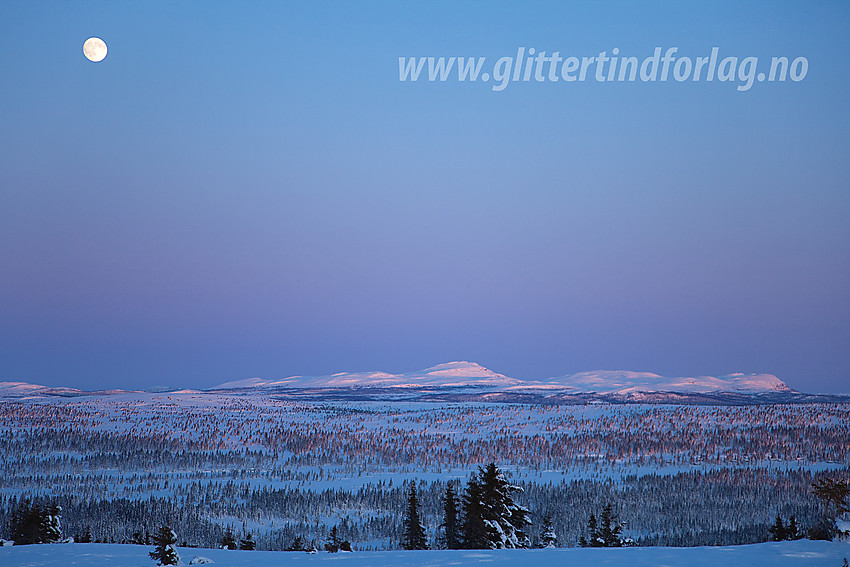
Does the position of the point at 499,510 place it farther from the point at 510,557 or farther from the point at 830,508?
the point at 830,508

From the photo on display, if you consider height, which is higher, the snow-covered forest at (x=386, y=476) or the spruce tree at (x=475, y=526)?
the spruce tree at (x=475, y=526)

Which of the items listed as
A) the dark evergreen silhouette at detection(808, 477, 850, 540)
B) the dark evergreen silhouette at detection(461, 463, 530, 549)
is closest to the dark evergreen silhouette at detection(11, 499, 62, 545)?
the dark evergreen silhouette at detection(461, 463, 530, 549)

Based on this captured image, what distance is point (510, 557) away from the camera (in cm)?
2022

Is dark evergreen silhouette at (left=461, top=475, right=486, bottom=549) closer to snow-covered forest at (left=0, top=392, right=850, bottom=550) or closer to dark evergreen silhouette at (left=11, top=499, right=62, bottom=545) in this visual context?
snow-covered forest at (left=0, top=392, right=850, bottom=550)

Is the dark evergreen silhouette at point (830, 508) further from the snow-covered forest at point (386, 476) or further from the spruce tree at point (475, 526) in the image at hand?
the snow-covered forest at point (386, 476)

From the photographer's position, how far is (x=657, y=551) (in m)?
20.6

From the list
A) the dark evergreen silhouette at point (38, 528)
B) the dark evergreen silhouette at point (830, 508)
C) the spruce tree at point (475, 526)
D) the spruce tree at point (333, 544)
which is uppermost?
the dark evergreen silhouette at point (830, 508)

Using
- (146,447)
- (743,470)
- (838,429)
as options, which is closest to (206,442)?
(146,447)

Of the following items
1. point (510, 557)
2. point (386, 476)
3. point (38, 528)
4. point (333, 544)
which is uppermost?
point (510, 557)

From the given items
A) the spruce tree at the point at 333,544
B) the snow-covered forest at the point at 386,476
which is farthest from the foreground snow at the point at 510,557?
the snow-covered forest at the point at 386,476

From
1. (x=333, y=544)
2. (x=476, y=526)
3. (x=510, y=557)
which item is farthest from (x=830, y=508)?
(x=333, y=544)

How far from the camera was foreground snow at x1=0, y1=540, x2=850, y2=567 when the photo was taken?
19.1m

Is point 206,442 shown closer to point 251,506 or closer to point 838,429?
Answer: point 251,506

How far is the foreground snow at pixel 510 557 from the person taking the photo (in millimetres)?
19125
